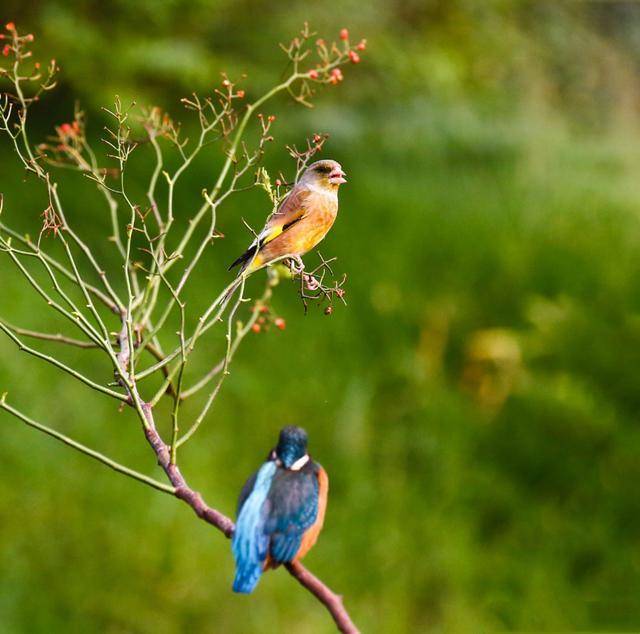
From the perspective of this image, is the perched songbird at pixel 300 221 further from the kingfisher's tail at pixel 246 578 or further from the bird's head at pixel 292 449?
the kingfisher's tail at pixel 246 578

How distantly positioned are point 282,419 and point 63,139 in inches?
167

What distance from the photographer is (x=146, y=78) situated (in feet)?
17.0

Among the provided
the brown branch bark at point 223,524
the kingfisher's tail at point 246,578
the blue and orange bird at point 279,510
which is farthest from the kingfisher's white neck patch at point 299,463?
the brown branch bark at point 223,524

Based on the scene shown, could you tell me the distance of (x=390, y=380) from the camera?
19.7 ft

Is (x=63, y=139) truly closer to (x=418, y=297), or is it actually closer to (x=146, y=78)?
(x=146, y=78)

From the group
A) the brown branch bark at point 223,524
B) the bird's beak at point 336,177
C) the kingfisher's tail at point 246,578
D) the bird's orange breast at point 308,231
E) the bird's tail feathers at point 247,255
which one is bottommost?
the brown branch bark at point 223,524

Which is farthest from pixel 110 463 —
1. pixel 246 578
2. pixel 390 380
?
pixel 390 380

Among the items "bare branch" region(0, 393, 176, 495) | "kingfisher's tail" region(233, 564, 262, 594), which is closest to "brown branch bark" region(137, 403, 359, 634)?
"bare branch" region(0, 393, 176, 495)

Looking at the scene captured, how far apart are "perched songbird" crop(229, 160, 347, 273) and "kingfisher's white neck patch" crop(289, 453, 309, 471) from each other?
0.86 feet

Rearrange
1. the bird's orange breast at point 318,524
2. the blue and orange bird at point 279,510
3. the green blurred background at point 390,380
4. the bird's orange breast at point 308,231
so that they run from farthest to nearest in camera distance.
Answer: the green blurred background at point 390,380, the bird's orange breast at point 318,524, the blue and orange bird at point 279,510, the bird's orange breast at point 308,231

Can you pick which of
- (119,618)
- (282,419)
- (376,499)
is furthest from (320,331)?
(119,618)

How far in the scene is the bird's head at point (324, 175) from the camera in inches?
39.6

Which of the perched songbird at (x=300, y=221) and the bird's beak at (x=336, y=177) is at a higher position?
the bird's beak at (x=336, y=177)

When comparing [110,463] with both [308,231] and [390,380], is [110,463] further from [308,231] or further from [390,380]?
[390,380]
